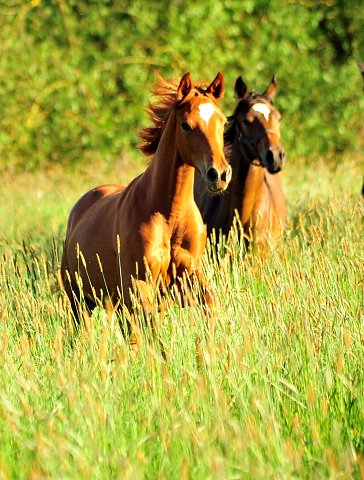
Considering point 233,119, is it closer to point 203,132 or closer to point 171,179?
point 171,179

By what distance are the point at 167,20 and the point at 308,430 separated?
12.6 meters

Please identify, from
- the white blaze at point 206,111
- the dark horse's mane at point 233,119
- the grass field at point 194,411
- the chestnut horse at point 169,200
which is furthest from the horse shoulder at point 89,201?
the grass field at point 194,411

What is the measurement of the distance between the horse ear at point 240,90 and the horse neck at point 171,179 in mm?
2291

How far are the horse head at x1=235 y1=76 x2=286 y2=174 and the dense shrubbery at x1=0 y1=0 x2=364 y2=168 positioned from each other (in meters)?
7.65

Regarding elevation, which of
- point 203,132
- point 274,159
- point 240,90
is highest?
point 240,90

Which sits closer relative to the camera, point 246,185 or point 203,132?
point 203,132

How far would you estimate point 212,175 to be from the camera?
360 centimetres

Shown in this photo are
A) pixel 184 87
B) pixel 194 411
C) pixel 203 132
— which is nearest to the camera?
pixel 194 411

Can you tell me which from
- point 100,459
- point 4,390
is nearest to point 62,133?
Answer: point 4,390

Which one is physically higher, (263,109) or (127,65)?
(127,65)

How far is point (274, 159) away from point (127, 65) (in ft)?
30.0

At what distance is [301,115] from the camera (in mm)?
14953

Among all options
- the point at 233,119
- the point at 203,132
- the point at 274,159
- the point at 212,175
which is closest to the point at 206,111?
the point at 203,132

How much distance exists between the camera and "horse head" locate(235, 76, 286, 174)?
5.46 m
